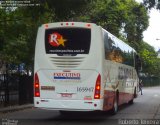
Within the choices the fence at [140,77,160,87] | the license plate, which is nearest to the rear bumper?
the license plate

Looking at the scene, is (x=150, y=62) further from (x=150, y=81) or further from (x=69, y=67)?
(x=69, y=67)

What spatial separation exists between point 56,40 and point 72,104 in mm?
2480

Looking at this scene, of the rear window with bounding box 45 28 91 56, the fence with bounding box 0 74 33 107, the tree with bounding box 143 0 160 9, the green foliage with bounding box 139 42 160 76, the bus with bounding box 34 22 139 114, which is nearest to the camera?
the bus with bounding box 34 22 139 114

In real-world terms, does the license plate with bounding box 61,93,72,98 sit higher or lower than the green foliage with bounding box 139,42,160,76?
lower

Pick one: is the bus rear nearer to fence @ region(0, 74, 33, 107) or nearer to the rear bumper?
the rear bumper

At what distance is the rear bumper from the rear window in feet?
5.82

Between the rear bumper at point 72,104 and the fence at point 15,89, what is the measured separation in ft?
24.7

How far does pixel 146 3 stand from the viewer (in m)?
20.6

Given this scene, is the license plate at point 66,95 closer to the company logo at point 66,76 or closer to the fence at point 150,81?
the company logo at point 66,76

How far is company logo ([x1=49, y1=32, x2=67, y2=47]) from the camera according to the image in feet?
56.2

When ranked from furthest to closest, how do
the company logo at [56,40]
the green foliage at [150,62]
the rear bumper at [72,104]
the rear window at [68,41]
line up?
1. the green foliage at [150,62]
2. the company logo at [56,40]
3. the rear window at [68,41]
4. the rear bumper at [72,104]

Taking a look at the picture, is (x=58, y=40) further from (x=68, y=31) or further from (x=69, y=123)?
(x=69, y=123)

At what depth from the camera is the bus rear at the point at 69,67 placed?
16.8 meters

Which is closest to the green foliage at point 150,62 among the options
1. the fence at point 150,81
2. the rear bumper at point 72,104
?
the fence at point 150,81
